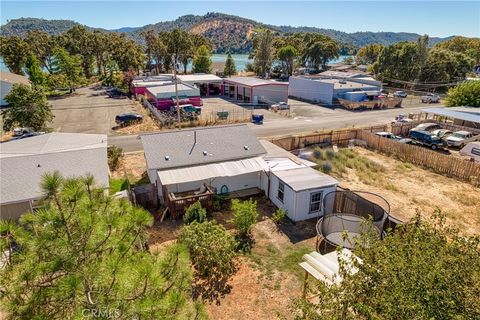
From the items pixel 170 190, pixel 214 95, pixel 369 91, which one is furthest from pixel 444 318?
pixel 214 95

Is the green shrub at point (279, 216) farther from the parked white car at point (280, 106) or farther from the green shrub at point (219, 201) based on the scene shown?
the parked white car at point (280, 106)

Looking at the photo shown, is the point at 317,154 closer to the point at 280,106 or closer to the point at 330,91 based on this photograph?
the point at 280,106

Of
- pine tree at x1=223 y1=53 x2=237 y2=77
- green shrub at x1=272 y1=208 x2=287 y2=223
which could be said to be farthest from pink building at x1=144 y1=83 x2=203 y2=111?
pine tree at x1=223 y1=53 x2=237 y2=77

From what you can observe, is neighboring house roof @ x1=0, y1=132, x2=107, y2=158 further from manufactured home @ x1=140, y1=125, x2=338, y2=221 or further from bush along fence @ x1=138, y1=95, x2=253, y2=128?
bush along fence @ x1=138, y1=95, x2=253, y2=128

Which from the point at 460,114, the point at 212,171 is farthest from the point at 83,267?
the point at 460,114

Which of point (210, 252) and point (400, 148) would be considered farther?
point (400, 148)

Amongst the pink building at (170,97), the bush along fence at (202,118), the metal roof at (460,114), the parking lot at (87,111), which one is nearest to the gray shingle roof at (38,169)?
the parking lot at (87,111)
